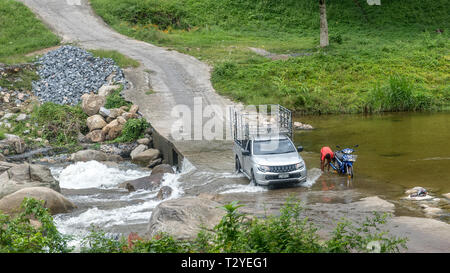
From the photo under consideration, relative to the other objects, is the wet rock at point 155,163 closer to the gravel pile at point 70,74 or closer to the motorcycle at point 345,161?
the motorcycle at point 345,161

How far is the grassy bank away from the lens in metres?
30.8

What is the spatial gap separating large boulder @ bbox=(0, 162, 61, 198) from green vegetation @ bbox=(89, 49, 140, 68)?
1773 cm

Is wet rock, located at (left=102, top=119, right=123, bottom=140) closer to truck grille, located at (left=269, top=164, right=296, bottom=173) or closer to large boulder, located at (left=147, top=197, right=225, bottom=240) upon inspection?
truck grille, located at (left=269, top=164, right=296, bottom=173)

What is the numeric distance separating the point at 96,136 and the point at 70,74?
8.56 m

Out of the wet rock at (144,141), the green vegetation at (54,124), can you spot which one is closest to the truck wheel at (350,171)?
the wet rock at (144,141)

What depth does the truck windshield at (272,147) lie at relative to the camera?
1736cm

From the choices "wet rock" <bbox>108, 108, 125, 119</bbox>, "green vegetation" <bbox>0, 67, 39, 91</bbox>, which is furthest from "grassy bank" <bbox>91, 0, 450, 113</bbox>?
"green vegetation" <bbox>0, 67, 39, 91</bbox>

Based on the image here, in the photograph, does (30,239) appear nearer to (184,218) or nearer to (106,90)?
(184,218)

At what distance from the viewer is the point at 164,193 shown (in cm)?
1706

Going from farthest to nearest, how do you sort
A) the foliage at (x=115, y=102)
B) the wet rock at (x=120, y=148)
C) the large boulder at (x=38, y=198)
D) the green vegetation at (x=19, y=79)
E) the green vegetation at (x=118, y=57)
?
the green vegetation at (x=118, y=57) → the green vegetation at (x=19, y=79) → the foliage at (x=115, y=102) → the wet rock at (x=120, y=148) → the large boulder at (x=38, y=198)

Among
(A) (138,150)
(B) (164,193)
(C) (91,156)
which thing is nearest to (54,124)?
(C) (91,156)

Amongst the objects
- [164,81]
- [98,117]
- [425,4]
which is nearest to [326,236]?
[98,117]

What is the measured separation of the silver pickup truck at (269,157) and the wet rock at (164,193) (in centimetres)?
274

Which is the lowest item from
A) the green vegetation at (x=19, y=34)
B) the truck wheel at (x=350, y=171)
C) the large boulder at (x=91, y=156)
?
the large boulder at (x=91, y=156)
